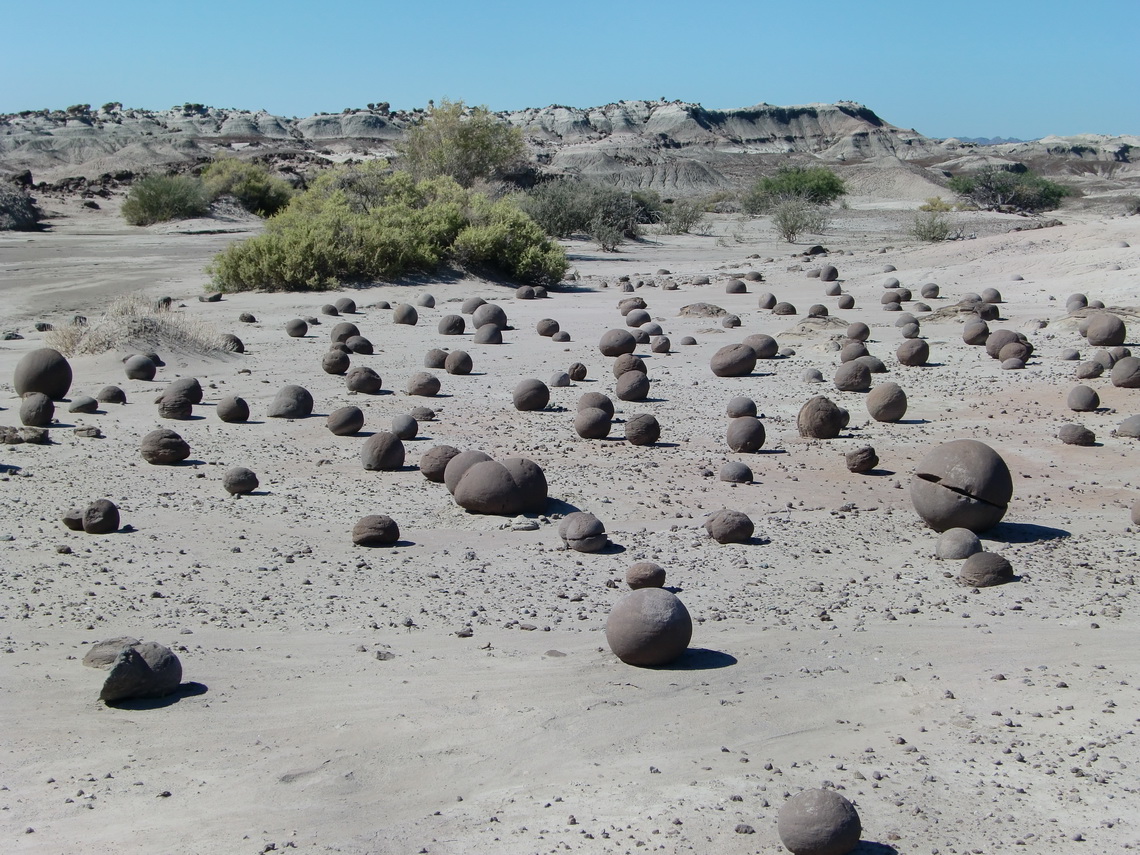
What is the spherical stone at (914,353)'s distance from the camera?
13250mm

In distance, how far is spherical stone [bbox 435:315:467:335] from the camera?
609 inches

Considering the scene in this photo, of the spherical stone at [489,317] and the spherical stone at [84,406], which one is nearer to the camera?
the spherical stone at [84,406]

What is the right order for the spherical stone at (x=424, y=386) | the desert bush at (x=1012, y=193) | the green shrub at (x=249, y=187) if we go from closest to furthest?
the spherical stone at (x=424, y=386) → the green shrub at (x=249, y=187) → the desert bush at (x=1012, y=193)

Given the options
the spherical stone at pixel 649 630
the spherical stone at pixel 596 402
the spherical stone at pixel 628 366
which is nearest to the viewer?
the spherical stone at pixel 649 630

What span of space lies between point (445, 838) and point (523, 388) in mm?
7310

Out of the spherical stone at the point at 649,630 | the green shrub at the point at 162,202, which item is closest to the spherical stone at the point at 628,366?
the spherical stone at the point at 649,630

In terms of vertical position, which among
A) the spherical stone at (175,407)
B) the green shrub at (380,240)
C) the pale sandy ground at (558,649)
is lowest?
the pale sandy ground at (558,649)

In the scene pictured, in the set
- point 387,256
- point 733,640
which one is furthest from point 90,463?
point 387,256

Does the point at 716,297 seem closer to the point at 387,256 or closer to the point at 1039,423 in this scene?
the point at 387,256

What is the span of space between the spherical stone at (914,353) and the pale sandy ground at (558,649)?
207 cm

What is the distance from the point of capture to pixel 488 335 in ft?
49.1

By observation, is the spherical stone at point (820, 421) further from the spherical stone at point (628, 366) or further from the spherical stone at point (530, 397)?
the spherical stone at point (628, 366)

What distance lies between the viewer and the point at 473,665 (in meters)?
5.15

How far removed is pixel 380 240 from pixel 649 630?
16.1 meters
